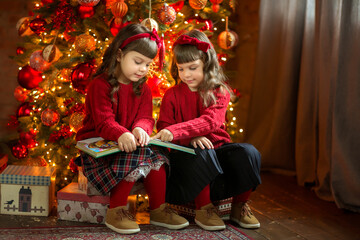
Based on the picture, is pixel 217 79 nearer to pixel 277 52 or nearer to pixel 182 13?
pixel 182 13

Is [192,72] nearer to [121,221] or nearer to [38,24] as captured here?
[121,221]

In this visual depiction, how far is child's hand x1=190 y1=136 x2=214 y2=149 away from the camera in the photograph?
200 cm

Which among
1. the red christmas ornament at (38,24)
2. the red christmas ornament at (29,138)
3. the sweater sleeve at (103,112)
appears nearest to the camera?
the sweater sleeve at (103,112)

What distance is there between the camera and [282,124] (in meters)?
3.12

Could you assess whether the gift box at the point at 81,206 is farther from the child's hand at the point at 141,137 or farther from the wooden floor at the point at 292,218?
the child's hand at the point at 141,137

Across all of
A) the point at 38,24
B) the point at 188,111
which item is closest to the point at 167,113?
the point at 188,111

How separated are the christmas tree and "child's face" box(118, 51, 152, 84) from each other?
0.70 ft

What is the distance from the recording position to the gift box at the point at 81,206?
1991 mm

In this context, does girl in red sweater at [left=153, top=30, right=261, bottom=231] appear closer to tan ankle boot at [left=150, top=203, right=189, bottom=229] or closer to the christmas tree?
tan ankle boot at [left=150, top=203, right=189, bottom=229]

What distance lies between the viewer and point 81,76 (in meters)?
2.14

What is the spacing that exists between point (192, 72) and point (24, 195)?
1.04 meters

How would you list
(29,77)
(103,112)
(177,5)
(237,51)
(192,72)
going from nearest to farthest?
(103,112)
(192,72)
(177,5)
(29,77)
(237,51)

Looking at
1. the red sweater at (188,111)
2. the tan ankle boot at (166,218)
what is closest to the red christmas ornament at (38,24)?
the red sweater at (188,111)

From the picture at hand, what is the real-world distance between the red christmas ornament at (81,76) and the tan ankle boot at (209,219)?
0.87 meters
